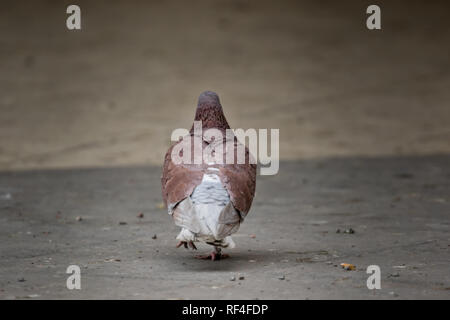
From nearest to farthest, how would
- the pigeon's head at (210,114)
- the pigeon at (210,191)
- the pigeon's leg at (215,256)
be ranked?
the pigeon at (210,191)
the pigeon's leg at (215,256)
the pigeon's head at (210,114)

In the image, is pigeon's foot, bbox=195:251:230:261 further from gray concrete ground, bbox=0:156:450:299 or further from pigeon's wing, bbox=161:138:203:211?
pigeon's wing, bbox=161:138:203:211

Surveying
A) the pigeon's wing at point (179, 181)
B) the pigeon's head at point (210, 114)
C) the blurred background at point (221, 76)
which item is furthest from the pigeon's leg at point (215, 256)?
the blurred background at point (221, 76)

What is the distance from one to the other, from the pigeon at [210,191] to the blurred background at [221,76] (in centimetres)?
521

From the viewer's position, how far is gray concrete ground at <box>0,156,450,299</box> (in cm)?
552

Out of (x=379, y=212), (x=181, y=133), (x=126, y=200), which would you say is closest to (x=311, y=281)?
(x=379, y=212)

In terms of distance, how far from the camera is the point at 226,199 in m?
5.79

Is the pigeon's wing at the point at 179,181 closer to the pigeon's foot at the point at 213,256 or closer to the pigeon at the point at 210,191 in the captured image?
the pigeon at the point at 210,191

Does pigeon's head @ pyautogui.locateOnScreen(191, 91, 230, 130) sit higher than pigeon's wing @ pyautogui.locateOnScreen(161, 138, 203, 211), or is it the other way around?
pigeon's head @ pyautogui.locateOnScreen(191, 91, 230, 130)

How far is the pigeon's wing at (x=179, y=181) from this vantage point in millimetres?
5863

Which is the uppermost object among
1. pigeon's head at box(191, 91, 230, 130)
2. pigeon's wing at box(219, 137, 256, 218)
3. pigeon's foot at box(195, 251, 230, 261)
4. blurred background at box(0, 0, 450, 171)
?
blurred background at box(0, 0, 450, 171)

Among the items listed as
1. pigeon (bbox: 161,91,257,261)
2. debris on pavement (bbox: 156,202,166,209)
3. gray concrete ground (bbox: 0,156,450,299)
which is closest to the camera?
gray concrete ground (bbox: 0,156,450,299)

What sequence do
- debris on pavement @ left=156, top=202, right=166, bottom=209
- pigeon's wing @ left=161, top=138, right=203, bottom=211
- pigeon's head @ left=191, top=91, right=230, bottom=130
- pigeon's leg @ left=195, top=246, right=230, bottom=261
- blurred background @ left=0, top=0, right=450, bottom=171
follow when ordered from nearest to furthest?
Answer: pigeon's wing @ left=161, top=138, right=203, bottom=211
pigeon's leg @ left=195, top=246, right=230, bottom=261
pigeon's head @ left=191, top=91, right=230, bottom=130
debris on pavement @ left=156, top=202, right=166, bottom=209
blurred background @ left=0, top=0, right=450, bottom=171

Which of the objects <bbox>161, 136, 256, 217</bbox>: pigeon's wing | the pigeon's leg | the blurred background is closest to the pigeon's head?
<bbox>161, 136, 256, 217</bbox>: pigeon's wing
